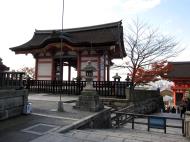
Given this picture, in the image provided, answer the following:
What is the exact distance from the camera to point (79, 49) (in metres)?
20.7

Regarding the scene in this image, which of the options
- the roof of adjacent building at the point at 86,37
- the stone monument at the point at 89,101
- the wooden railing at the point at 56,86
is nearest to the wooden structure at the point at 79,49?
the roof of adjacent building at the point at 86,37

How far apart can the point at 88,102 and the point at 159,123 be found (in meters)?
3.88

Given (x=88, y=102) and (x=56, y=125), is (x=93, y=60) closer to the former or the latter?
(x=88, y=102)

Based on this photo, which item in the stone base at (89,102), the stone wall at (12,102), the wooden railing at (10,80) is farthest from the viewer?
the stone base at (89,102)

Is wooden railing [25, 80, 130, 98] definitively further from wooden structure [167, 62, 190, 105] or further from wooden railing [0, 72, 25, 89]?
wooden structure [167, 62, 190, 105]

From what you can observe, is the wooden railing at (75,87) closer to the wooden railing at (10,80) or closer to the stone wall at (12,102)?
the wooden railing at (10,80)

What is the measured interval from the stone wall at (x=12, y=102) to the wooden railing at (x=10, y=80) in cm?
28

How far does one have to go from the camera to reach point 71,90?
19.4 meters

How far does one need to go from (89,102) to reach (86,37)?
44.5ft

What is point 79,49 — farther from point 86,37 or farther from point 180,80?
point 180,80

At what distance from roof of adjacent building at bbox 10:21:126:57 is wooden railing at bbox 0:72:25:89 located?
32.0 feet

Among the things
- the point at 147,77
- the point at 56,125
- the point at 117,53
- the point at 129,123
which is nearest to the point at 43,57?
the point at 117,53

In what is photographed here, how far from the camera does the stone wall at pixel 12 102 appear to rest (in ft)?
27.1

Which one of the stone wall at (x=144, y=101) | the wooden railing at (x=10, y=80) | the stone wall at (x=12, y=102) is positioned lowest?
the stone wall at (x=144, y=101)
